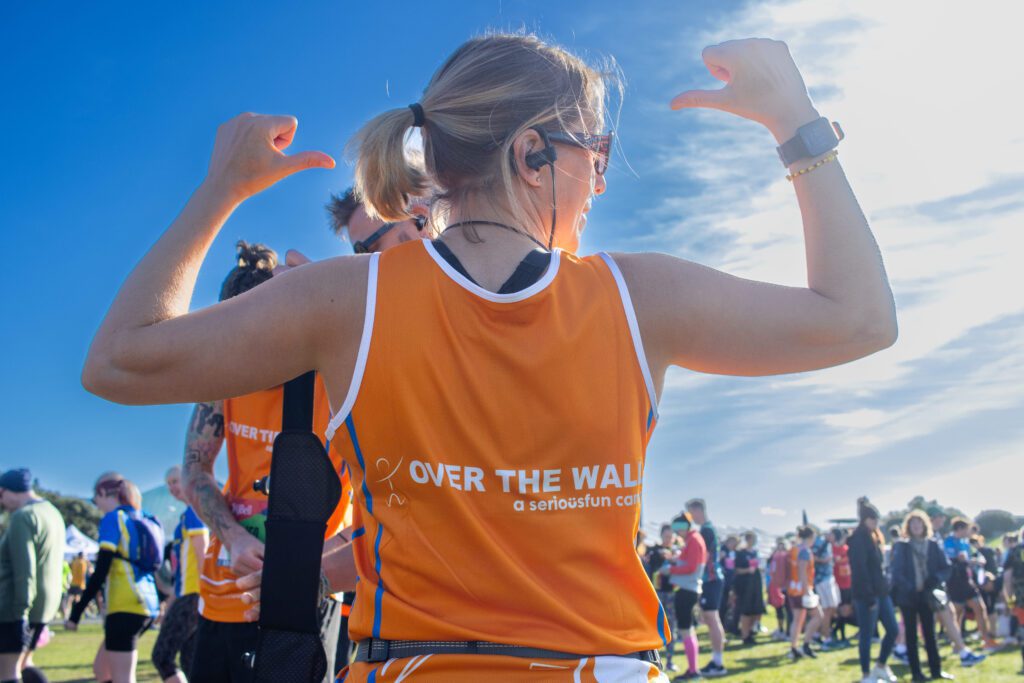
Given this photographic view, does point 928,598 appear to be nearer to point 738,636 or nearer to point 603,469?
point 738,636

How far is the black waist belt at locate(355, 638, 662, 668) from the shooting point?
1433 mm

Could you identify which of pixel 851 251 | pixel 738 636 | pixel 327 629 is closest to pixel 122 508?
pixel 327 629

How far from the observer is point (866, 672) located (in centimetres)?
1219

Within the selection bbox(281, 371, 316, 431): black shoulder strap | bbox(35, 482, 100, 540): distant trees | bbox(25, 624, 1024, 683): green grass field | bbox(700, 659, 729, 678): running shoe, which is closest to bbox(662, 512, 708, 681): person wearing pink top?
bbox(700, 659, 729, 678): running shoe

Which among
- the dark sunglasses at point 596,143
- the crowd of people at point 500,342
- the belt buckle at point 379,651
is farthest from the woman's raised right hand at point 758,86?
the belt buckle at point 379,651

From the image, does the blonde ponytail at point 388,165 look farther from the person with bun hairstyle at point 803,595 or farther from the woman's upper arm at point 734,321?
the person with bun hairstyle at point 803,595

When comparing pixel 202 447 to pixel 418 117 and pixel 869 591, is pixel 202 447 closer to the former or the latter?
pixel 418 117

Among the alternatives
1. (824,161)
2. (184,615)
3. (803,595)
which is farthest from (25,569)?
(803,595)

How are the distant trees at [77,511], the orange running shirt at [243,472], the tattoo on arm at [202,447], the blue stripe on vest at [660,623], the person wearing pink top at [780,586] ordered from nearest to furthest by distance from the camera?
the blue stripe on vest at [660,623], the orange running shirt at [243,472], the tattoo on arm at [202,447], the person wearing pink top at [780,586], the distant trees at [77,511]

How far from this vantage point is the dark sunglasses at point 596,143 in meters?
1.76

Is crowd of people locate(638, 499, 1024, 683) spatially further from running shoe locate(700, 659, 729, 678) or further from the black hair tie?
the black hair tie

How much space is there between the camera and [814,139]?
166cm

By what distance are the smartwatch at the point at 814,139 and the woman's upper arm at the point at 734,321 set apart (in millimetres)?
266

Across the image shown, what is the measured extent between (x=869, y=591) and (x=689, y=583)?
2.58 metres
